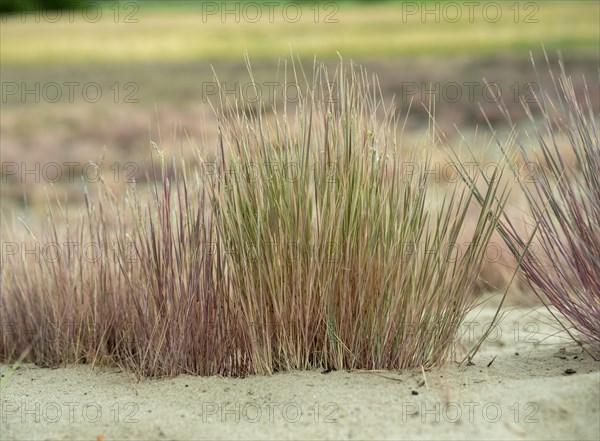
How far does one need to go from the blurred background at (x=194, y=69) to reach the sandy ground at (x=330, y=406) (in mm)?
872

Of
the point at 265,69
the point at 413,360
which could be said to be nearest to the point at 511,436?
the point at 413,360

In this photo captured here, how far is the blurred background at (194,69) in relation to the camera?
12.6 metres

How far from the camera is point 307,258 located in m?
3.00

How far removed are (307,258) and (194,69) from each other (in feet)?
77.0

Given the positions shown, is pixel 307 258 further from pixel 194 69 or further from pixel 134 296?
pixel 194 69

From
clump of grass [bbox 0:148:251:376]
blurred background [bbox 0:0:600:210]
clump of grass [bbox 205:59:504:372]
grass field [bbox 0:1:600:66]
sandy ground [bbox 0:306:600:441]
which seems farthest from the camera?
grass field [bbox 0:1:600:66]

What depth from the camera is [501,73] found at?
19547mm

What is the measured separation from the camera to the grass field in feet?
99.7

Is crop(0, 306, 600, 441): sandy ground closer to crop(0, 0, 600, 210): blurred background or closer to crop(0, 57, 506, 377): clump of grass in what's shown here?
crop(0, 57, 506, 377): clump of grass

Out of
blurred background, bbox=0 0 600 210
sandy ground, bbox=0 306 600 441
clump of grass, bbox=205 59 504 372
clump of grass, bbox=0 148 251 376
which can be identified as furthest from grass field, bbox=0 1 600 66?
sandy ground, bbox=0 306 600 441

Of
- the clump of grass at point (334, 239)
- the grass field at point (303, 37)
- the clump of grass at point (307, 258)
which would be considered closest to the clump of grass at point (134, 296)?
the clump of grass at point (307, 258)

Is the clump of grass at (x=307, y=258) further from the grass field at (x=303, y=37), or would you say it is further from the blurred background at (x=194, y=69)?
the grass field at (x=303, y=37)

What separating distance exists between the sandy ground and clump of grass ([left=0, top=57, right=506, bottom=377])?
112 mm

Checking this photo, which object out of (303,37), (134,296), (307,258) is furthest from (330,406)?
(303,37)
